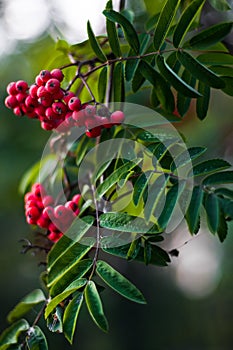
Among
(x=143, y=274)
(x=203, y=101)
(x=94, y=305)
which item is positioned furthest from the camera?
(x=143, y=274)

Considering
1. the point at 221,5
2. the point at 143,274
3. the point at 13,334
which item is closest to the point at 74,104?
the point at 221,5

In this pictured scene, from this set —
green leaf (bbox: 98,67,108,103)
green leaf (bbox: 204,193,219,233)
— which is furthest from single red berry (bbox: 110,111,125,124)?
green leaf (bbox: 204,193,219,233)

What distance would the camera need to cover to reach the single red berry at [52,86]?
0.84 m

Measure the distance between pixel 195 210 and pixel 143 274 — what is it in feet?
14.7

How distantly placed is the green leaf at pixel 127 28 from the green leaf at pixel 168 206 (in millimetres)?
269

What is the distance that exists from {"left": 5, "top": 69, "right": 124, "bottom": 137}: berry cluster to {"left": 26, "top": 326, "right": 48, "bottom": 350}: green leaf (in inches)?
14.1

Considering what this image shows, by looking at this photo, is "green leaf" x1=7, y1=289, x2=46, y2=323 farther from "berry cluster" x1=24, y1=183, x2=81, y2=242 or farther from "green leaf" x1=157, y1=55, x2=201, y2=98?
"green leaf" x1=157, y1=55, x2=201, y2=98

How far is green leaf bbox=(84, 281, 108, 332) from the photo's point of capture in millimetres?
686

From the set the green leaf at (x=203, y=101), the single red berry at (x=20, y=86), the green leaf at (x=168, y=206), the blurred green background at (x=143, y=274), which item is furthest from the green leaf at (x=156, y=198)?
the blurred green background at (x=143, y=274)

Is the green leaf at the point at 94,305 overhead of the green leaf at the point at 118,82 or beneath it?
beneath

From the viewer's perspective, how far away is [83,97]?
1.18 m

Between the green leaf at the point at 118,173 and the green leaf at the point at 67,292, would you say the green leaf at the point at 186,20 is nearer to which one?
the green leaf at the point at 118,173

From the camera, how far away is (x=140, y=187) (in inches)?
29.6

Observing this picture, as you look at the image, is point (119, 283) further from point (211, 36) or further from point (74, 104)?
point (211, 36)
